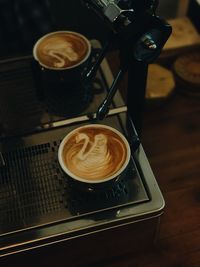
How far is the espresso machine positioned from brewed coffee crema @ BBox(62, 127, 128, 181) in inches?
1.6

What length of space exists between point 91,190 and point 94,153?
0.25 feet

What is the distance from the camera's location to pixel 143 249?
34.8 inches

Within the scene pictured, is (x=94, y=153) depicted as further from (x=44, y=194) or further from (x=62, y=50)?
(x=62, y=50)

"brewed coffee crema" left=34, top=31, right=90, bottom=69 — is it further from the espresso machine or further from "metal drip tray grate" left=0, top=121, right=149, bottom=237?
"metal drip tray grate" left=0, top=121, right=149, bottom=237

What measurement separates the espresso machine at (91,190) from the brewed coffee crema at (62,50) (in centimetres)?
7

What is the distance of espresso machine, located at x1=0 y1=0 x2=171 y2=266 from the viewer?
0.67 metres

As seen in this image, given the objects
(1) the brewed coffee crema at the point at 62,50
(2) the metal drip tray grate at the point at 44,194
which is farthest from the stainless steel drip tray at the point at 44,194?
(1) the brewed coffee crema at the point at 62,50

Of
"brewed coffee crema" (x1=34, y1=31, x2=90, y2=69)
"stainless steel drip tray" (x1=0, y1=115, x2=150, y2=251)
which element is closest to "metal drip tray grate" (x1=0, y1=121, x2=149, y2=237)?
"stainless steel drip tray" (x1=0, y1=115, x2=150, y2=251)

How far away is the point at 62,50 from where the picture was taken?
1.00 metres

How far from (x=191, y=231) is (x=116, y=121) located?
30 centimetres

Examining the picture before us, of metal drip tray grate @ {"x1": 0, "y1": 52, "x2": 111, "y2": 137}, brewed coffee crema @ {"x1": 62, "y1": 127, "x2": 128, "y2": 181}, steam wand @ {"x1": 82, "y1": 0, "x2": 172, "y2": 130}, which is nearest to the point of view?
steam wand @ {"x1": 82, "y1": 0, "x2": 172, "y2": 130}

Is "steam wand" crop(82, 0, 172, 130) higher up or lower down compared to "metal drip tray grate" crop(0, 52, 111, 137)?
higher up

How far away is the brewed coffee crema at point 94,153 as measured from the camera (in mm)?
779

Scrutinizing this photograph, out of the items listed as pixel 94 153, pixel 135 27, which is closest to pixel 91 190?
pixel 94 153
